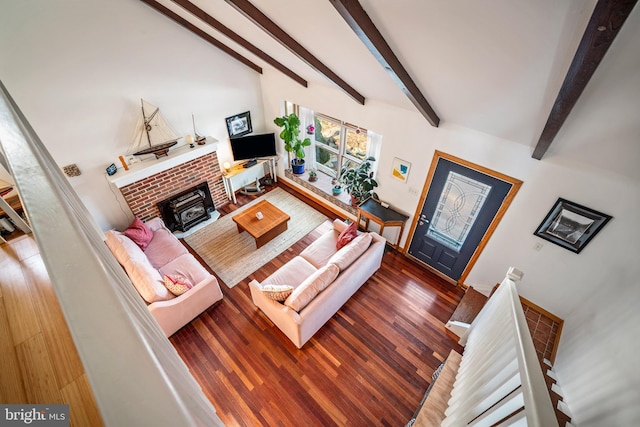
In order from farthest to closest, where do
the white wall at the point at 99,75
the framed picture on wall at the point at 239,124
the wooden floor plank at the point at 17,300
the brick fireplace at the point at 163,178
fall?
the framed picture on wall at the point at 239,124 < the brick fireplace at the point at 163,178 < the white wall at the point at 99,75 < the wooden floor plank at the point at 17,300

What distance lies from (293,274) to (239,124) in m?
3.33

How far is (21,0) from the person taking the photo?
2834 mm

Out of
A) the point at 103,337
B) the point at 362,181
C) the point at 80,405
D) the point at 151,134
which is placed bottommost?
the point at 362,181

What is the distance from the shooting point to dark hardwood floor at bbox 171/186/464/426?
113 inches

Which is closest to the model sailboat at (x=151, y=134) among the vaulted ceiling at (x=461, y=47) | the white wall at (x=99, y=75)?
the white wall at (x=99, y=75)

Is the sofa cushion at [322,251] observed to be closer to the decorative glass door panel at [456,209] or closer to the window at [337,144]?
the decorative glass door panel at [456,209]

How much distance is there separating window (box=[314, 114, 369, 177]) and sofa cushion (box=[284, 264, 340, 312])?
2.34 m

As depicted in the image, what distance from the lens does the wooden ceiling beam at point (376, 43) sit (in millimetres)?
1775

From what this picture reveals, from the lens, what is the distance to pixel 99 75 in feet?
11.6

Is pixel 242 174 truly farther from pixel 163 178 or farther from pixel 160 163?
pixel 160 163

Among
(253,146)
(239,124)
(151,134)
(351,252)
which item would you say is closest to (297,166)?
(253,146)

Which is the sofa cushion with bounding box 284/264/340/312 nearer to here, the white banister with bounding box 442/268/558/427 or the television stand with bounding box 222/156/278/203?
the white banister with bounding box 442/268/558/427

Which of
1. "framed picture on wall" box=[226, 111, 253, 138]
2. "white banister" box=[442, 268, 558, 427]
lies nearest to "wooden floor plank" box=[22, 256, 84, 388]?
"white banister" box=[442, 268, 558, 427]

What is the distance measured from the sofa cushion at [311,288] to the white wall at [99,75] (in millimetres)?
3306
